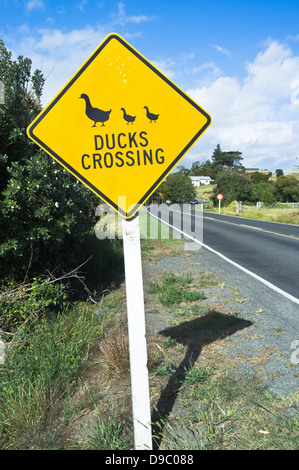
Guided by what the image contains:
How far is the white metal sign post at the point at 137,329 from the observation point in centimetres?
247

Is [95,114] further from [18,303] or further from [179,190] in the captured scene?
[179,190]

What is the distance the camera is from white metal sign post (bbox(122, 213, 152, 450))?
8.11 ft

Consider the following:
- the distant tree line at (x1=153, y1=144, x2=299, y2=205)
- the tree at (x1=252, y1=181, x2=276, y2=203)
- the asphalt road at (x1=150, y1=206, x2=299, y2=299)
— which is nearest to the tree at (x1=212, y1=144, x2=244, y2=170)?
the distant tree line at (x1=153, y1=144, x2=299, y2=205)

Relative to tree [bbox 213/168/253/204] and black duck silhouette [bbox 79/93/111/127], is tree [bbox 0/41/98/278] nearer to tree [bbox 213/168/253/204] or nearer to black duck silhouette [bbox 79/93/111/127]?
black duck silhouette [bbox 79/93/111/127]

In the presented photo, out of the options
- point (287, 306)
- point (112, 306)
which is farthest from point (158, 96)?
point (287, 306)

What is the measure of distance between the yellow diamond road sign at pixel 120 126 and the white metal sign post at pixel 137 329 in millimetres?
177

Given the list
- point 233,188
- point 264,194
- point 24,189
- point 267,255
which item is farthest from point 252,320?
point 264,194

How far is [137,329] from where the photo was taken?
2.50 meters

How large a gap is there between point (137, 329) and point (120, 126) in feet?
4.59

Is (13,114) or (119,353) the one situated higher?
(13,114)

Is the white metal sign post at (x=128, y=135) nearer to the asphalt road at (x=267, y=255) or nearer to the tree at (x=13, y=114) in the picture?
the tree at (x=13, y=114)

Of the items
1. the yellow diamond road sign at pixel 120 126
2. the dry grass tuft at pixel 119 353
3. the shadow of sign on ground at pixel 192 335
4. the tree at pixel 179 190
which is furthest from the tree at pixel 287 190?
the yellow diamond road sign at pixel 120 126

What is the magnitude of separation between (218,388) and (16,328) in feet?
9.54
